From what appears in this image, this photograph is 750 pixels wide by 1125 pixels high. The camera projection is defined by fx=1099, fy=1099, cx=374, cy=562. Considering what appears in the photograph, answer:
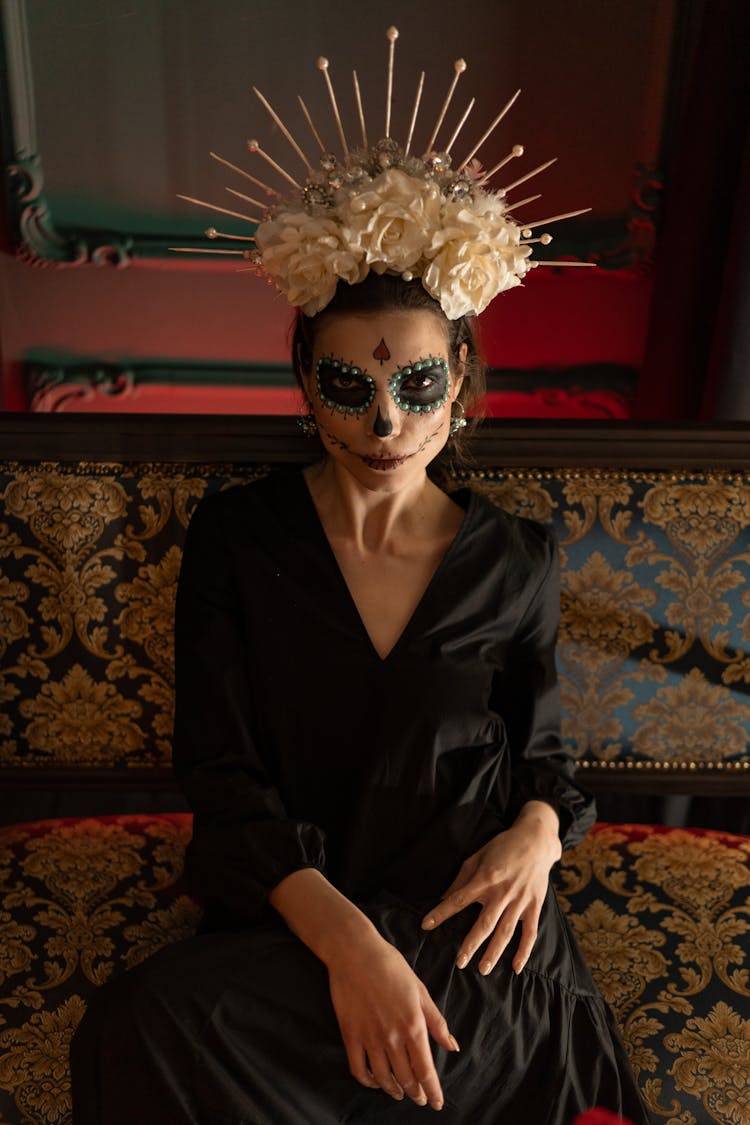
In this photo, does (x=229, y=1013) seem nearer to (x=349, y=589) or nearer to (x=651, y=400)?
(x=349, y=589)

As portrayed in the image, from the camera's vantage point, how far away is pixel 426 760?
52.8 inches

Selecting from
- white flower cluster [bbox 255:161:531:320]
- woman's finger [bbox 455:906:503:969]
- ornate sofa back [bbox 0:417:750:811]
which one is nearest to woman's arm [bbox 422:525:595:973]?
woman's finger [bbox 455:906:503:969]

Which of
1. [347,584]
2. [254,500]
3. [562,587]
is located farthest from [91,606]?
[562,587]

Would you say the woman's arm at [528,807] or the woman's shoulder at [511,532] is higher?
the woman's shoulder at [511,532]

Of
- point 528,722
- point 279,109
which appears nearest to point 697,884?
point 528,722

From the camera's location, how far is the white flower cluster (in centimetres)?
121

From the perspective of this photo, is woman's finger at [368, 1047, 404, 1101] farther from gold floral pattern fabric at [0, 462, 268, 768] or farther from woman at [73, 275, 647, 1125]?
gold floral pattern fabric at [0, 462, 268, 768]

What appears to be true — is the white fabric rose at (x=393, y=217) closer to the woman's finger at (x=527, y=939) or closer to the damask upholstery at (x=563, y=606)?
the damask upholstery at (x=563, y=606)

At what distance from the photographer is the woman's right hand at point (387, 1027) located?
1.12 meters

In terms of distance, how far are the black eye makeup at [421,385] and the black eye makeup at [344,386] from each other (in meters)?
0.03

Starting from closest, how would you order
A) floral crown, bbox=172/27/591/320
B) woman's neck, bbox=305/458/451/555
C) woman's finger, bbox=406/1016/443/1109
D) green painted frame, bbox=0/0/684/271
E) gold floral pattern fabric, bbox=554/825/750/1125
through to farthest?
woman's finger, bbox=406/1016/443/1109, floral crown, bbox=172/27/591/320, gold floral pattern fabric, bbox=554/825/750/1125, woman's neck, bbox=305/458/451/555, green painted frame, bbox=0/0/684/271

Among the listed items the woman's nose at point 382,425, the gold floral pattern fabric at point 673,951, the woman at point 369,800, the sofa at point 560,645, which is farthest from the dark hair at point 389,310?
the gold floral pattern fabric at point 673,951

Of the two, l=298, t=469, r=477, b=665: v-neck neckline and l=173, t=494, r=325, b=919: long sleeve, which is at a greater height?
l=298, t=469, r=477, b=665: v-neck neckline

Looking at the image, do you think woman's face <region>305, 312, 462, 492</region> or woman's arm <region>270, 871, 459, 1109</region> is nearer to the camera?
woman's arm <region>270, 871, 459, 1109</region>
